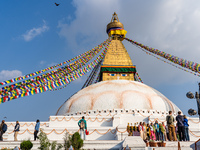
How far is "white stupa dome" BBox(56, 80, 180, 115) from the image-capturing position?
17114 mm

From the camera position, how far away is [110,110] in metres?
16.7

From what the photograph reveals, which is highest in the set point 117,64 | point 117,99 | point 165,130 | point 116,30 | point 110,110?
point 116,30

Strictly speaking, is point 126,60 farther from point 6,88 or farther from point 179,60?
point 6,88

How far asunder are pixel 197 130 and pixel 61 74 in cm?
1023

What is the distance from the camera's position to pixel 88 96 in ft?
60.3

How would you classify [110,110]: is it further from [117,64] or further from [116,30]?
[116,30]

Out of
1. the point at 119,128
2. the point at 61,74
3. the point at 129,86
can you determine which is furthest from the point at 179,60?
the point at 61,74

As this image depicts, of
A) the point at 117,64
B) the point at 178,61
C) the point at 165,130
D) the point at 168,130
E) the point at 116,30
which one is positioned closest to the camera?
the point at 168,130

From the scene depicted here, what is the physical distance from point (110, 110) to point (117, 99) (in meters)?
1.21

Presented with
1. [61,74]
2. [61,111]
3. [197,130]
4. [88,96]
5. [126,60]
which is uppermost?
[126,60]

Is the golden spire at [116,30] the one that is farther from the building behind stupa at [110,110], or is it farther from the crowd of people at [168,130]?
the crowd of people at [168,130]

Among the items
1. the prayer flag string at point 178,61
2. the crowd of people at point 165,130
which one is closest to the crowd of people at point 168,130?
the crowd of people at point 165,130

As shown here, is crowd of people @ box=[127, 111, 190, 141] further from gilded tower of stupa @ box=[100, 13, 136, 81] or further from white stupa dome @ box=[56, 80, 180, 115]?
gilded tower of stupa @ box=[100, 13, 136, 81]

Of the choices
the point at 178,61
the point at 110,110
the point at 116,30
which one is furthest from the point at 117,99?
the point at 116,30
